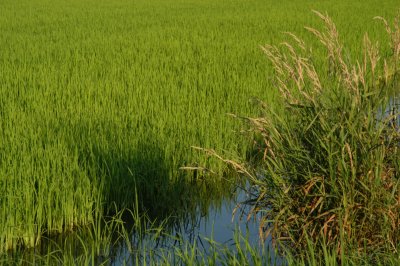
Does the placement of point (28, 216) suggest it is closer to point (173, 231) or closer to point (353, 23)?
point (173, 231)

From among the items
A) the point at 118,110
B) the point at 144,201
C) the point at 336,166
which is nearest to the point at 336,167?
the point at 336,166

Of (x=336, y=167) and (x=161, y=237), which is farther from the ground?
(x=336, y=167)

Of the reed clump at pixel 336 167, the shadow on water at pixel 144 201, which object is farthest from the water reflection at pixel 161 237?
the reed clump at pixel 336 167

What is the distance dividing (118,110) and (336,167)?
2.91m

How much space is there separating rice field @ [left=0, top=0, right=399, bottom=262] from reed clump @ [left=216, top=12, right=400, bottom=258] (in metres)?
0.27

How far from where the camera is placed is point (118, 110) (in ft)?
19.7

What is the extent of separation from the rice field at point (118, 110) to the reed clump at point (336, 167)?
265mm

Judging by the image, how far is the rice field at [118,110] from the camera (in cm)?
413

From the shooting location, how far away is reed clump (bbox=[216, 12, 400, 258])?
340cm

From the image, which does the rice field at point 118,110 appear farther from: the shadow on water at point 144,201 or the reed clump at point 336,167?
the reed clump at point 336,167

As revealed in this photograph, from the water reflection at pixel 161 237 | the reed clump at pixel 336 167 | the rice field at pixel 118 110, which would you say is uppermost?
the reed clump at pixel 336 167

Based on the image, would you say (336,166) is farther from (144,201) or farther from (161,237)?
(144,201)

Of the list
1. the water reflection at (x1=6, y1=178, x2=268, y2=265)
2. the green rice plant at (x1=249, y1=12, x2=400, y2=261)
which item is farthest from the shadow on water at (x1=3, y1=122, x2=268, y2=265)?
the green rice plant at (x1=249, y1=12, x2=400, y2=261)

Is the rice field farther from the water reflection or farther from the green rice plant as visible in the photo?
the green rice plant
